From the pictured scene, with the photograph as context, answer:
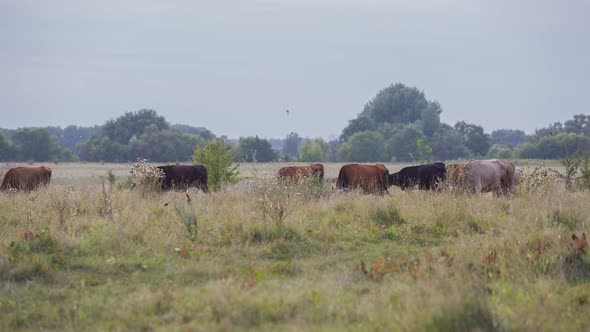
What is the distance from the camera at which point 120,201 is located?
1395 centimetres

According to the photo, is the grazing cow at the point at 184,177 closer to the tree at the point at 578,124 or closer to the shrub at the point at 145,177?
the shrub at the point at 145,177

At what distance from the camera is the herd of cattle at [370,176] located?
1875 centimetres

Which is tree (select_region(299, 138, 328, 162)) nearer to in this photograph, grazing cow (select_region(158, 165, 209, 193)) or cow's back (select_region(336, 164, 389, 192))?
cow's back (select_region(336, 164, 389, 192))

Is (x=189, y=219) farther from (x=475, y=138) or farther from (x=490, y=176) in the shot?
(x=475, y=138)

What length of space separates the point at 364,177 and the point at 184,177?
5482 millimetres

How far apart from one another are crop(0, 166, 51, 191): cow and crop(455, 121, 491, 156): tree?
8875 cm

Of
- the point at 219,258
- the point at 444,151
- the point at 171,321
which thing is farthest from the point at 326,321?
the point at 444,151

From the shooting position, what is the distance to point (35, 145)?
327 ft

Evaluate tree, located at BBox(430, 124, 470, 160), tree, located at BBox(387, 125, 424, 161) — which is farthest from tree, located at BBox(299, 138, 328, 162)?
tree, located at BBox(430, 124, 470, 160)

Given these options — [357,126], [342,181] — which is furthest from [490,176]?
[357,126]

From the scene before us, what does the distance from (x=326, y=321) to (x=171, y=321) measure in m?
1.47

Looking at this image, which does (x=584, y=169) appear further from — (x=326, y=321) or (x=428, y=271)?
(x=326, y=321)

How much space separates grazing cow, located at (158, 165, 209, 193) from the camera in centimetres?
2067

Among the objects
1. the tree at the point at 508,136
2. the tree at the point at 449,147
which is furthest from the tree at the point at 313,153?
the tree at the point at 508,136
